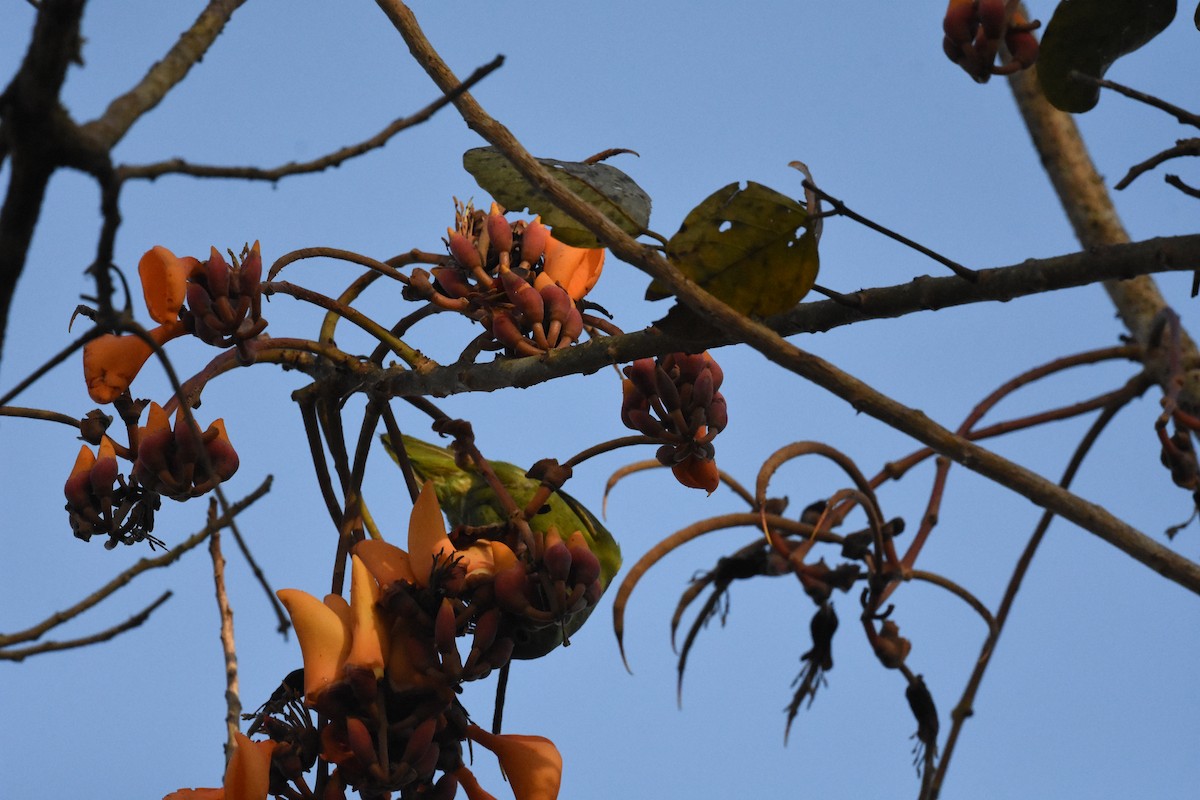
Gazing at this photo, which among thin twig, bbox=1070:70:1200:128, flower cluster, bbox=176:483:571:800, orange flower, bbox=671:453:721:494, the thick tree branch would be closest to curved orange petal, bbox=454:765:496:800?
flower cluster, bbox=176:483:571:800


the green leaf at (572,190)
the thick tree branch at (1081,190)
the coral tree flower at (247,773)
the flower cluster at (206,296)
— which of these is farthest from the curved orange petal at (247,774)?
the thick tree branch at (1081,190)

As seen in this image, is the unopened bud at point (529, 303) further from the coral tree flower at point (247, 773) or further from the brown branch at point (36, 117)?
the brown branch at point (36, 117)

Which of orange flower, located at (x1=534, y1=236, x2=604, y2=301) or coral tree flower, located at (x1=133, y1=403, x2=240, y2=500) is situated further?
orange flower, located at (x1=534, y1=236, x2=604, y2=301)

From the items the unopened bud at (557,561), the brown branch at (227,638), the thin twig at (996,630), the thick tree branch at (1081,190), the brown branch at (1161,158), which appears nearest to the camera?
the brown branch at (1161,158)

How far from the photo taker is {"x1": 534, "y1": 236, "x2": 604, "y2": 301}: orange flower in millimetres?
886

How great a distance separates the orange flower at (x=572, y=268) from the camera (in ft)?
2.91

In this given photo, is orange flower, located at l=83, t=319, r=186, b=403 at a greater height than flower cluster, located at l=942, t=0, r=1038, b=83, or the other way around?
flower cluster, located at l=942, t=0, r=1038, b=83

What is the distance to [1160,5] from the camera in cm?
78

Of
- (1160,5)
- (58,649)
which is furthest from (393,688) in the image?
(1160,5)

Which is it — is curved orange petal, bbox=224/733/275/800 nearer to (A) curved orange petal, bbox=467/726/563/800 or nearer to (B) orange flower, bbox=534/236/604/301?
(A) curved orange petal, bbox=467/726/563/800

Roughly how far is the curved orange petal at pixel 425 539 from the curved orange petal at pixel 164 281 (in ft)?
0.61

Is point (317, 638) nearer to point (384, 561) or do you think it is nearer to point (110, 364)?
point (384, 561)

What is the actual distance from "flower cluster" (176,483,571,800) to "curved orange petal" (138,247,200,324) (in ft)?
0.59

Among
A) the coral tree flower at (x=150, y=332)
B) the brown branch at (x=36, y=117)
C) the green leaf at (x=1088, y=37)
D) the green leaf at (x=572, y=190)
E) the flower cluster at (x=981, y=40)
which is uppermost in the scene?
the flower cluster at (x=981, y=40)
